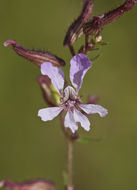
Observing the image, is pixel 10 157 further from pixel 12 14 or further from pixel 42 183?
pixel 12 14

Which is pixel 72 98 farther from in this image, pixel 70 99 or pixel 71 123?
pixel 71 123

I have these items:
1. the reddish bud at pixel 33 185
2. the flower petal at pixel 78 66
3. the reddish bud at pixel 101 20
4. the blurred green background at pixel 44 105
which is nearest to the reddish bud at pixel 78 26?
the reddish bud at pixel 101 20

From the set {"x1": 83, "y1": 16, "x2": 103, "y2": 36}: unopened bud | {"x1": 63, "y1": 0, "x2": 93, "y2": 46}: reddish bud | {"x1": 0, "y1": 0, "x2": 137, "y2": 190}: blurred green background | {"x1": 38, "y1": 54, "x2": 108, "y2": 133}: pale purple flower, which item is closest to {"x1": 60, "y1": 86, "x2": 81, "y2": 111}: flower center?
{"x1": 38, "y1": 54, "x2": 108, "y2": 133}: pale purple flower

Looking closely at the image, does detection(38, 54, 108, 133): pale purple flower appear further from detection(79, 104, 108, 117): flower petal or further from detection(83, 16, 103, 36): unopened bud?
detection(83, 16, 103, 36): unopened bud

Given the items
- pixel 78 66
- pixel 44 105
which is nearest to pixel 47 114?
pixel 78 66

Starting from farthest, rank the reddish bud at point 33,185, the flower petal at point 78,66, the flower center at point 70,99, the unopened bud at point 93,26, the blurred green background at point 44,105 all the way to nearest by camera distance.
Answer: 1. the blurred green background at point 44,105
2. the reddish bud at point 33,185
3. the flower center at point 70,99
4. the unopened bud at point 93,26
5. the flower petal at point 78,66

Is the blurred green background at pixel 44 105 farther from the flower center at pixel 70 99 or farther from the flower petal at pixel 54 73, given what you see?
the flower petal at pixel 54 73

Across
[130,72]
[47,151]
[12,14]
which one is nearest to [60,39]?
[12,14]
